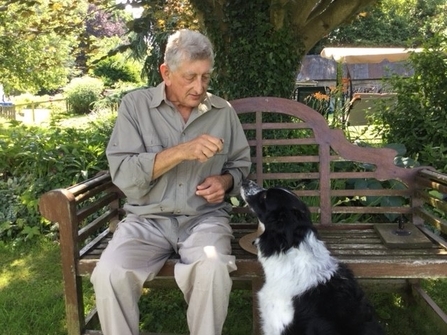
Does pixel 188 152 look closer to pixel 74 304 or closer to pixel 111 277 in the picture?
pixel 111 277

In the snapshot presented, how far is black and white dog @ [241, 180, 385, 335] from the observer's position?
218cm

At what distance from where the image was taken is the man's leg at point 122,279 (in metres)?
2.30

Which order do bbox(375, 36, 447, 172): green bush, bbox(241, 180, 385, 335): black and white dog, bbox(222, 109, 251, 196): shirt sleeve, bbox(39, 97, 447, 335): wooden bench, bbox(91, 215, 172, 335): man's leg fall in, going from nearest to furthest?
bbox(241, 180, 385, 335): black and white dog < bbox(91, 215, 172, 335): man's leg < bbox(39, 97, 447, 335): wooden bench < bbox(222, 109, 251, 196): shirt sleeve < bbox(375, 36, 447, 172): green bush

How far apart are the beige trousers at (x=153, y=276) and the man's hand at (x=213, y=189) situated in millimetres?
248

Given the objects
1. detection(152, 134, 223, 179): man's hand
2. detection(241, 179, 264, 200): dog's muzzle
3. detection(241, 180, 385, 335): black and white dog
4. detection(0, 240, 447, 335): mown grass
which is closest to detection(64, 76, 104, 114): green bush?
detection(0, 240, 447, 335): mown grass

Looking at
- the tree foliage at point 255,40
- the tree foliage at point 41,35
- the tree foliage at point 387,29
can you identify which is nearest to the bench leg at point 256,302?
the tree foliage at point 255,40

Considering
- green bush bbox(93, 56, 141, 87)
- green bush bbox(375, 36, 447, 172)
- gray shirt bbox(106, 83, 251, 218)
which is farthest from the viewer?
green bush bbox(93, 56, 141, 87)

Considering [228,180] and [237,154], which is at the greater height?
[237,154]

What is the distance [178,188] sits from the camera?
271 centimetres

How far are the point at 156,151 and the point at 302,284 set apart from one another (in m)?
1.12

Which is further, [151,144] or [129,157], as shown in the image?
[151,144]

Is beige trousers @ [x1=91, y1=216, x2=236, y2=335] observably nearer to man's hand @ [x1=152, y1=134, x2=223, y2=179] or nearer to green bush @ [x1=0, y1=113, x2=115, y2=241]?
man's hand @ [x1=152, y1=134, x2=223, y2=179]

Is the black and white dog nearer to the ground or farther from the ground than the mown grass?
farther from the ground

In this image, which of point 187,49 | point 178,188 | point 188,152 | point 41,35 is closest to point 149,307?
point 178,188
